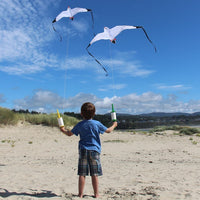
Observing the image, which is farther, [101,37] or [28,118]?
[28,118]

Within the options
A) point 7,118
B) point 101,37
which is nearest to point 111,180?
point 101,37

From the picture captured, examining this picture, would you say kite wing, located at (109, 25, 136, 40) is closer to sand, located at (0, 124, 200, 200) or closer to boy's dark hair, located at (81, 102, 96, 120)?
boy's dark hair, located at (81, 102, 96, 120)

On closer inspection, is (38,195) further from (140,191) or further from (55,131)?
(55,131)

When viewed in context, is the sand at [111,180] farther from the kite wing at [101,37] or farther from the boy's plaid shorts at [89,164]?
the kite wing at [101,37]

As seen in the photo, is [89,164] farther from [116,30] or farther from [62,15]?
[62,15]

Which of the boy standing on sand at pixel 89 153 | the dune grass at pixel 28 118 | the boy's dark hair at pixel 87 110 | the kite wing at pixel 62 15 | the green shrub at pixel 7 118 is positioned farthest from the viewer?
the dune grass at pixel 28 118

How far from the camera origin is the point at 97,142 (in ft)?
15.1

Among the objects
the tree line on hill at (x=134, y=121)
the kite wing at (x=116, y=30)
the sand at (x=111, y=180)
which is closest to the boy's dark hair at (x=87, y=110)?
the sand at (x=111, y=180)

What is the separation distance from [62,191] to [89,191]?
0.55 m

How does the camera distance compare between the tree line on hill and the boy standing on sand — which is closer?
the boy standing on sand

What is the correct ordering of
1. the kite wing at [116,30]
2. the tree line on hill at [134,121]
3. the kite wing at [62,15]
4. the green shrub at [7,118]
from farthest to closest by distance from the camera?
the tree line on hill at [134,121], the green shrub at [7,118], the kite wing at [62,15], the kite wing at [116,30]

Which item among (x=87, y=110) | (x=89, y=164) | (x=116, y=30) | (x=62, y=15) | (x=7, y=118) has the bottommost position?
(x=89, y=164)

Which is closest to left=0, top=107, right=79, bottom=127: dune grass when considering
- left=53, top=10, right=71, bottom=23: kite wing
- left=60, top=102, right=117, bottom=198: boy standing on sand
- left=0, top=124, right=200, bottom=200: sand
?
left=0, top=124, right=200, bottom=200: sand

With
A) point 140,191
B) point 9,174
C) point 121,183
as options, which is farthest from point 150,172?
point 9,174
